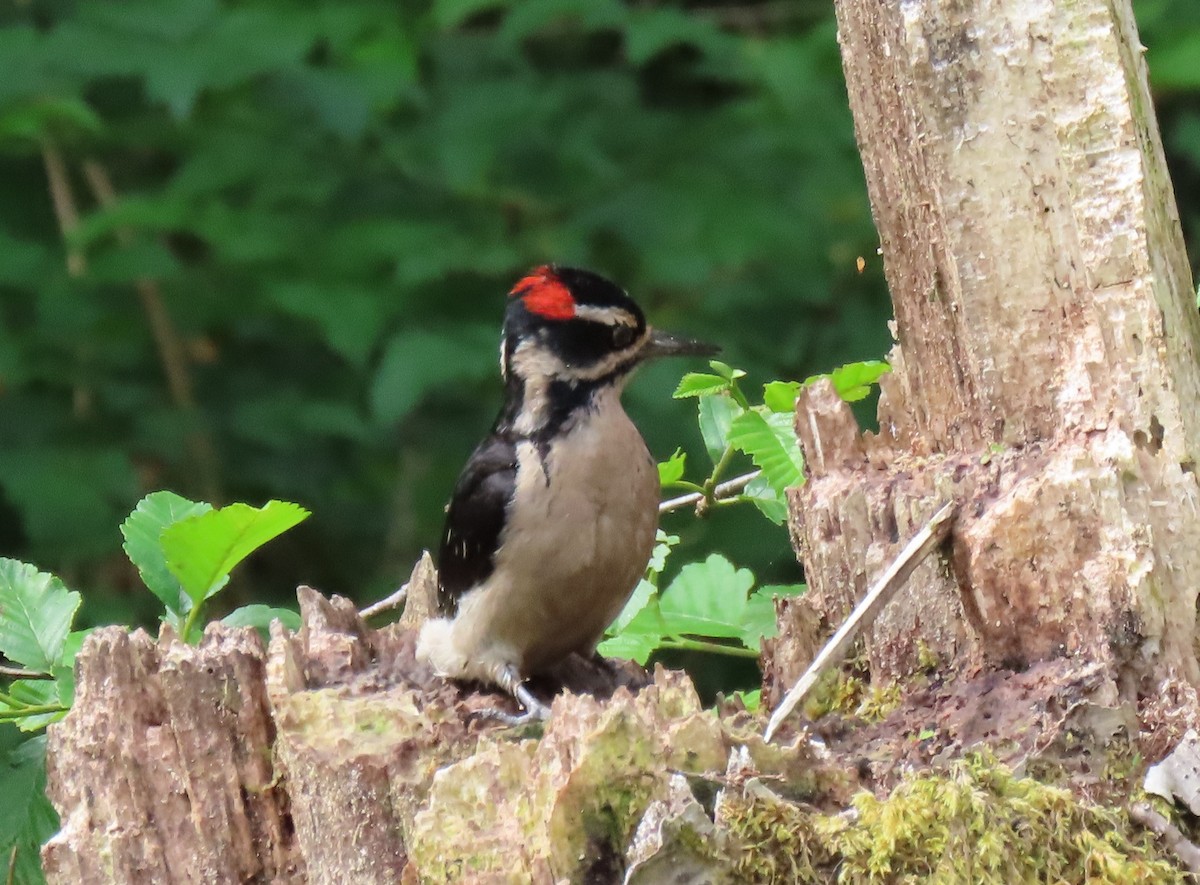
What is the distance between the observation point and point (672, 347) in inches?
154

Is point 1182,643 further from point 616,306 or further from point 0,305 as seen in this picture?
point 0,305

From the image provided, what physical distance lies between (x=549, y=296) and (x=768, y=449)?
89 centimetres

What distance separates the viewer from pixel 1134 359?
263cm

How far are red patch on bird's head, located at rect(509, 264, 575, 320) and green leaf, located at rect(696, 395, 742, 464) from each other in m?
0.56

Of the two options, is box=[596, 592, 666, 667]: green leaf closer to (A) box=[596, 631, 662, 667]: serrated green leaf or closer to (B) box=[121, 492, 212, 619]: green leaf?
(A) box=[596, 631, 662, 667]: serrated green leaf

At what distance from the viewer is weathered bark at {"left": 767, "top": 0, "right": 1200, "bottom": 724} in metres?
2.52

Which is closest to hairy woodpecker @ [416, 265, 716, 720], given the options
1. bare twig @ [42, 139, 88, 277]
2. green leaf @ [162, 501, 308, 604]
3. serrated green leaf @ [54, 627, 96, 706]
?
green leaf @ [162, 501, 308, 604]

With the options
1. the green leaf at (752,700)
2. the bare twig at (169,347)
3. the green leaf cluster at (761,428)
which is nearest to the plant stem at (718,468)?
the green leaf cluster at (761,428)

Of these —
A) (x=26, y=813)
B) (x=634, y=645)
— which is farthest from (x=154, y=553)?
(x=634, y=645)

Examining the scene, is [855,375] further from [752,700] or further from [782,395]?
[752,700]

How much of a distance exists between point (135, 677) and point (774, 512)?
136 cm

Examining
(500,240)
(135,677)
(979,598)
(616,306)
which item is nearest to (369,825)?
(135,677)

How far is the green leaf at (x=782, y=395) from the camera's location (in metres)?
3.25

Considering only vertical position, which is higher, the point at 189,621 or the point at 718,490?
the point at 189,621
